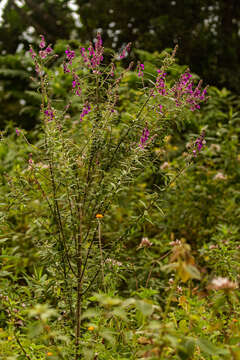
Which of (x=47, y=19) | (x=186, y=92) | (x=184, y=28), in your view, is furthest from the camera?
(x=47, y=19)

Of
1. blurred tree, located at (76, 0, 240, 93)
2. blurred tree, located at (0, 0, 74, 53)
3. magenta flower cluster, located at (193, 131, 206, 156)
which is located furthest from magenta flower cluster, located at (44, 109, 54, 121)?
blurred tree, located at (0, 0, 74, 53)

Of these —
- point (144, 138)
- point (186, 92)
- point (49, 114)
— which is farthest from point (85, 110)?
point (186, 92)

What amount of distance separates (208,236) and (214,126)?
174cm

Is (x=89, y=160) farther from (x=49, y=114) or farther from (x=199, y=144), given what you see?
(x=199, y=144)

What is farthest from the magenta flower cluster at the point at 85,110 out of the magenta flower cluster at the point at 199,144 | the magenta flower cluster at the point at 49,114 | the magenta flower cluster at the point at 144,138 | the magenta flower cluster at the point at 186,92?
the magenta flower cluster at the point at 199,144

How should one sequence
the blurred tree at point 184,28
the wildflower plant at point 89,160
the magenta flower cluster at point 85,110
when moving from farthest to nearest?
1. the blurred tree at point 184,28
2. the magenta flower cluster at point 85,110
3. the wildflower plant at point 89,160

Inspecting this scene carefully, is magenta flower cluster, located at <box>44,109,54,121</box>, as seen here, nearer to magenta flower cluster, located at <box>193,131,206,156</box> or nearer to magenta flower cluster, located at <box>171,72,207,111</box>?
magenta flower cluster, located at <box>171,72,207,111</box>

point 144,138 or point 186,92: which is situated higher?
point 186,92

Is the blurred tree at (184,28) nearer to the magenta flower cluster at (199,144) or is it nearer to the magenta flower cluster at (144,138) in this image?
the magenta flower cluster at (199,144)

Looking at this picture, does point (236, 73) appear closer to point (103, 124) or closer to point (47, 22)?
point (47, 22)

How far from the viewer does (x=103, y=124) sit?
171 cm

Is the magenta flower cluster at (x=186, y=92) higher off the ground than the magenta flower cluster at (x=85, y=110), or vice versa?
the magenta flower cluster at (x=186, y=92)

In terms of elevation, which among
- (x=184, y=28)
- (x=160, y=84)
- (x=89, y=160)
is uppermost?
(x=160, y=84)

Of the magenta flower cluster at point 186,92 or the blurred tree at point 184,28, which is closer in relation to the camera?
the magenta flower cluster at point 186,92
